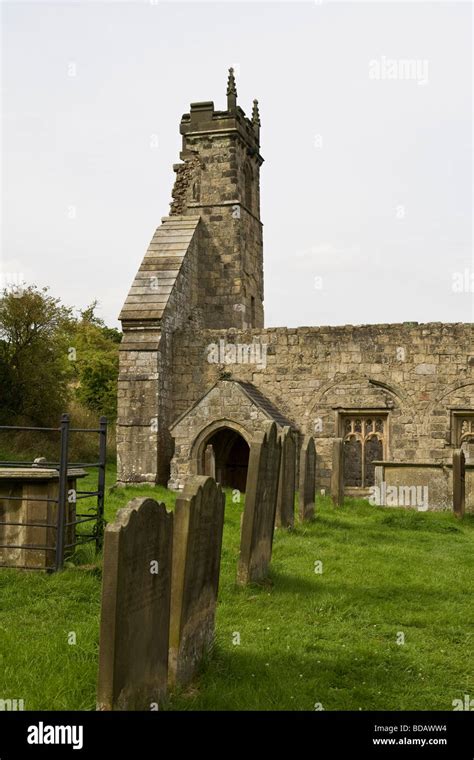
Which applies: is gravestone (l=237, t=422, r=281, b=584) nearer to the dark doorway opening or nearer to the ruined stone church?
the ruined stone church

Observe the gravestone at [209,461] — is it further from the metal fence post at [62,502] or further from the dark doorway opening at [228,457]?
the metal fence post at [62,502]

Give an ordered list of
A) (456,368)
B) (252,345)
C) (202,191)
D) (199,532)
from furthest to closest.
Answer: (202,191)
(252,345)
(456,368)
(199,532)

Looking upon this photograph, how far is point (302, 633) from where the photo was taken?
259 inches

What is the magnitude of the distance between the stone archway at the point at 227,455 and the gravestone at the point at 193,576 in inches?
399

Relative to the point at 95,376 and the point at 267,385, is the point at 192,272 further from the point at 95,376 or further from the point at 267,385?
the point at 95,376

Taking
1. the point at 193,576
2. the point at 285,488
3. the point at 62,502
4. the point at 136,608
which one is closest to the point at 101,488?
the point at 62,502

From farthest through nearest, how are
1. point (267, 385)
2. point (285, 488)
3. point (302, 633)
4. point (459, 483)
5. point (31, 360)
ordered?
point (31, 360) < point (267, 385) < point (459, 483) < point (285, 488) < point (302, 633)

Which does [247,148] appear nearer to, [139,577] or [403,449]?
[403,449]

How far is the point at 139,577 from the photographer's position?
15.5ft

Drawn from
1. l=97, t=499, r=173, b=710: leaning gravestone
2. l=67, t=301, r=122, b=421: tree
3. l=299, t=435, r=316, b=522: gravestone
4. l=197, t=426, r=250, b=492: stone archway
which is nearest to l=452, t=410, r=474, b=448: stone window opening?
l=197, t=426, r=250, b=492: stone archway

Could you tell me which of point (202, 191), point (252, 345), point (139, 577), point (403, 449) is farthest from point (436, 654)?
point (202, 191)

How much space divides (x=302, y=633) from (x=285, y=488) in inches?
186

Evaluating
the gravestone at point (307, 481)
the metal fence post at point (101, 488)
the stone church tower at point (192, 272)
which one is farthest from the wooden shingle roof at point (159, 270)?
the metal fence post at point (101, 488)

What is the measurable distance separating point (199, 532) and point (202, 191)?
50.6 ft
